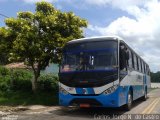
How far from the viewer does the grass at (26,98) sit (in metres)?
18.2

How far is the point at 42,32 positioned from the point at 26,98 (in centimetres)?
381

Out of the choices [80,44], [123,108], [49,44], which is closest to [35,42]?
[49,44]

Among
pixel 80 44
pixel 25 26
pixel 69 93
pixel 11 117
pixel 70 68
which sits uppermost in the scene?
pixel 25 26

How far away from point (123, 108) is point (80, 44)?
155 inches

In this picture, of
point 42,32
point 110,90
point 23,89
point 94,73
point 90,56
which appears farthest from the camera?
point 23,89


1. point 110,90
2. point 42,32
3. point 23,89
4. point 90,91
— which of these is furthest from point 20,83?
point 110,90

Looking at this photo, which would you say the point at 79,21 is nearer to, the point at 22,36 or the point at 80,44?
the point at 22,36

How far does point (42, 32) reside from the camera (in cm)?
1934

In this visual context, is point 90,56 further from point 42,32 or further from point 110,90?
point 42,32

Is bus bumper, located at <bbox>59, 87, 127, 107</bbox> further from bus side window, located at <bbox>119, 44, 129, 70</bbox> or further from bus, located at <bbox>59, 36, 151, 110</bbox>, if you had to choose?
bus side window, located at <bbox>119, 44, 129, 70</bbox>

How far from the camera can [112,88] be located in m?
13.4

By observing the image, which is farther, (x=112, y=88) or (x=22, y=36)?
(x=22, y=36)

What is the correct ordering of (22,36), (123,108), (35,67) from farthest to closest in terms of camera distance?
(35,67), (22,36), (123,108)

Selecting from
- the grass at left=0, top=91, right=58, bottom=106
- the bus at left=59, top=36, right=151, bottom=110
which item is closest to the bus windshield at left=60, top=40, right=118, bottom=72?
the bus at left=59, top=36, right=151, bottom=110
